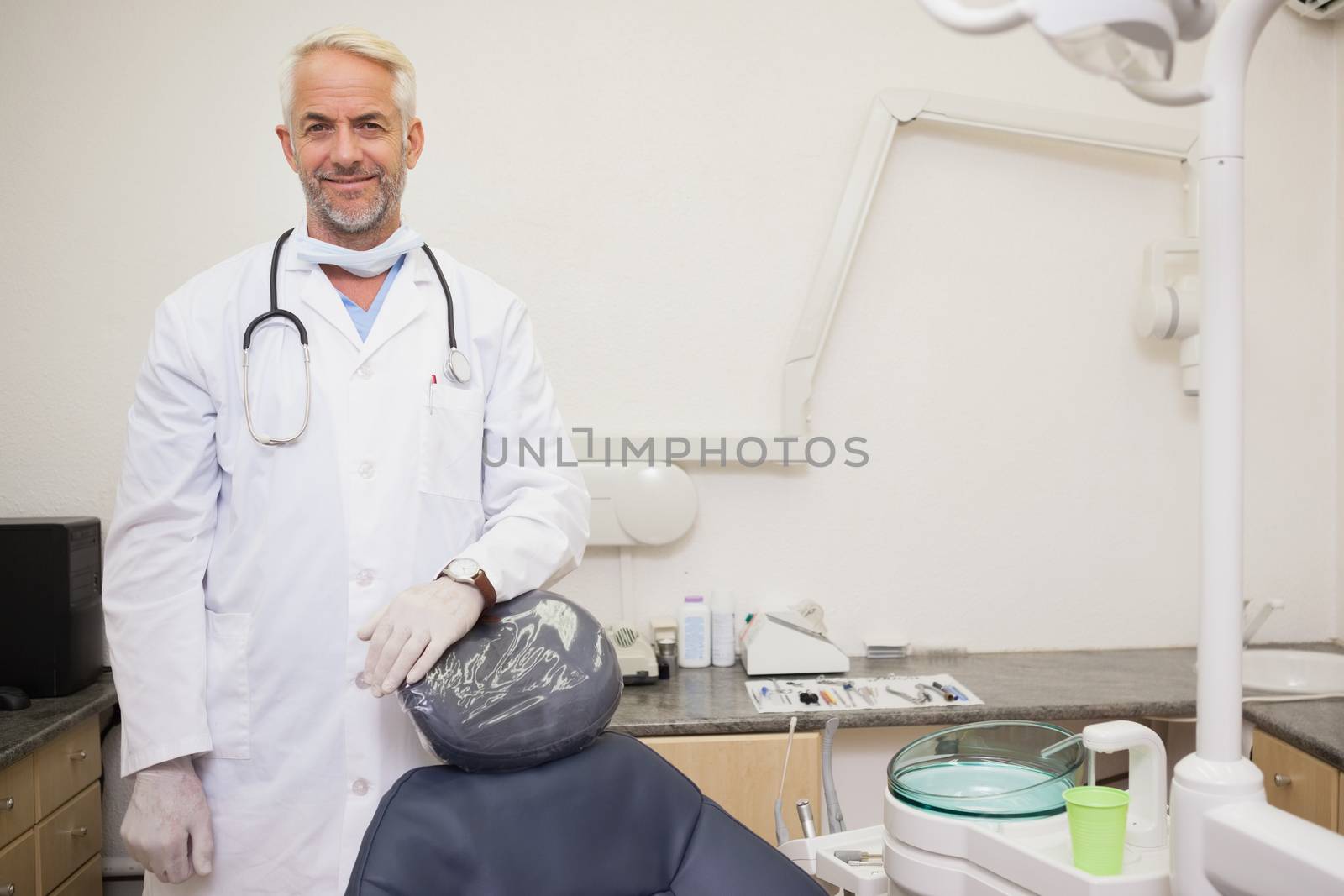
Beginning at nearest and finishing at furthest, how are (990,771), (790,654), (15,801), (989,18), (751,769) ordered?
(989,18) < (990,771) < (15,801) < (751,769) < (790,654)

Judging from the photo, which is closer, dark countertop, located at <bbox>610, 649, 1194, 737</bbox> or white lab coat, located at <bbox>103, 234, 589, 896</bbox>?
white lab coat, located at <bbox>103, 234, 589, 896</bbox>

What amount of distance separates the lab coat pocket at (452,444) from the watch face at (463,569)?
0.22 m

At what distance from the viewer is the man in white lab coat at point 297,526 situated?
1.33 m

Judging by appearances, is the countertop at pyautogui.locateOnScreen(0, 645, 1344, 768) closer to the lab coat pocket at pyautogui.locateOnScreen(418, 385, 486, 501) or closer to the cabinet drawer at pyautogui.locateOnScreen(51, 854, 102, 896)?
the cabinet drawer at pyautogui.locateOnScreen(51, 854, 102, 896)

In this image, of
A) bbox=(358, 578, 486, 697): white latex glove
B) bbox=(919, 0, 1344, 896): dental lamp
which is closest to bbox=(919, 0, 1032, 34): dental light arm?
bbox=(919, 0, 1344, 896): dental lamp

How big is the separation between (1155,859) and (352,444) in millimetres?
1016

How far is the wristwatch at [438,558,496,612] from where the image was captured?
1.21 metres

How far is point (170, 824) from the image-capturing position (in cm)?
130

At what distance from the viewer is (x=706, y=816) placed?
1.12m

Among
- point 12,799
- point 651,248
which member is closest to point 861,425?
point 651,248

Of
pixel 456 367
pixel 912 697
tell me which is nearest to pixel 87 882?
pixel 456 367

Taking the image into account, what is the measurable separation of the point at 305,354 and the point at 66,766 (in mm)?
1108

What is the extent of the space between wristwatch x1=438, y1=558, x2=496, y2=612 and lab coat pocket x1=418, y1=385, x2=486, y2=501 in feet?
0.72

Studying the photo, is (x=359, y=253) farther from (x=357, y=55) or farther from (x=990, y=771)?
(x=990, y=771)
